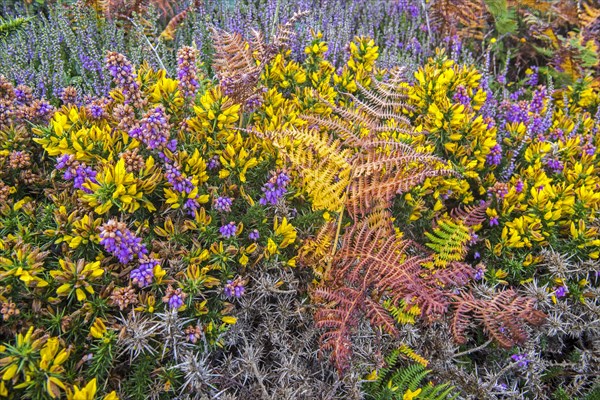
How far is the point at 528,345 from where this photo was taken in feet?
7.30

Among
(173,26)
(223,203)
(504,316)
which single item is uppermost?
(173,26)

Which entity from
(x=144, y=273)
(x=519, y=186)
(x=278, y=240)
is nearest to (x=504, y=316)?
(x=519, y=186)

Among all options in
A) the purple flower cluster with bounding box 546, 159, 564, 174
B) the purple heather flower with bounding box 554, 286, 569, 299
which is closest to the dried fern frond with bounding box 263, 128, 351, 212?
the purple heather flower with bounding box 554, 286, 569, 299

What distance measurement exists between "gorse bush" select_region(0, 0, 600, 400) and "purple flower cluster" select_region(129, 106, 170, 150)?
0.05ft

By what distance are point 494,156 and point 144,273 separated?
202cm

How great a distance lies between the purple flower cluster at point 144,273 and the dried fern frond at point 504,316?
128cm

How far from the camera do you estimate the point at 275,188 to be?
1.97 m

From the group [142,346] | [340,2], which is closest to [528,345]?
[142,346]

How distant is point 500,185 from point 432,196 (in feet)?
1.17

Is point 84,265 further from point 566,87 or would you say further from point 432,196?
point 566,87

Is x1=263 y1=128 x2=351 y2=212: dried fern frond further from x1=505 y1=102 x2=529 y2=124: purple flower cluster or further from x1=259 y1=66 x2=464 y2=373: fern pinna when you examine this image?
x1=505 y1=102 x2=529 y2=124: purple flower cluster

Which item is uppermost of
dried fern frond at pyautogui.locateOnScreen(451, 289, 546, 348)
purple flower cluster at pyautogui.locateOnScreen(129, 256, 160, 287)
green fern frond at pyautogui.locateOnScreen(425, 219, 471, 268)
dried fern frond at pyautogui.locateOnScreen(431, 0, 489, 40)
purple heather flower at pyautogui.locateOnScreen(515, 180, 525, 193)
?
dried fern frond at pyautogui.locateOnScreen(431, 0, 489, 40)

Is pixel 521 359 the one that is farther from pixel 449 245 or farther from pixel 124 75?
pixel 124 75

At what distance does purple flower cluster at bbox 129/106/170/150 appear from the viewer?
5.86ft
